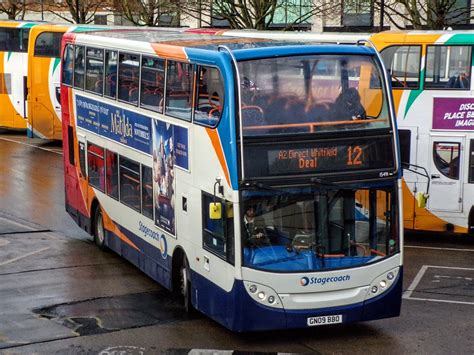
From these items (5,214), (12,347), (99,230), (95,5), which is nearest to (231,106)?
(12,347)

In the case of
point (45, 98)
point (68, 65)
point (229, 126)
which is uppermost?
point (68, 65)

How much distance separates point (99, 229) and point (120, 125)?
9.13 ft

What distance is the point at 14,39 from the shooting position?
36.6m

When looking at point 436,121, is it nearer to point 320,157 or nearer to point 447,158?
point 447,158

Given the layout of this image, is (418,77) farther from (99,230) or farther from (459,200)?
(99,230)

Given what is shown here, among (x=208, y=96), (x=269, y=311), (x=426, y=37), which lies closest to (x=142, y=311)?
(x=269, y=311)

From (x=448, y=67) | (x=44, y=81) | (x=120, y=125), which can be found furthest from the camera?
(x=44, y=81)

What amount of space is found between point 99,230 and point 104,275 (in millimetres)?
2127

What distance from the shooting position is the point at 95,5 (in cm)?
4897

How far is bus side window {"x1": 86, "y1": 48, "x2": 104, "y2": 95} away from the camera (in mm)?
18453

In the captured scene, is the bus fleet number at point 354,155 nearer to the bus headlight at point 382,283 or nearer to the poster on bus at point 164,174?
the bus headlight at point 382,283

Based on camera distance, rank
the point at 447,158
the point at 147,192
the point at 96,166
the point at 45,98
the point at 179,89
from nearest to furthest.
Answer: the point at 179,89 < the point at 147,192 < the point at 96,166 < the point at 447,158 < the point at 45,98

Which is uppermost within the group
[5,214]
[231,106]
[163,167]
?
[231,106]

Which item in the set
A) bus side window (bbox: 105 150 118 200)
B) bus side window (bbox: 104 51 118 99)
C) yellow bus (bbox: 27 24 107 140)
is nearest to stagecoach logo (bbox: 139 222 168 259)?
bus side window (bbox: 105 150 118 200)
